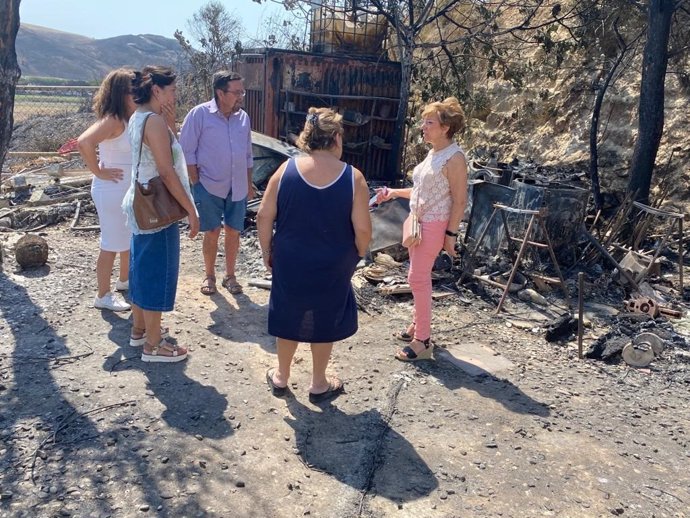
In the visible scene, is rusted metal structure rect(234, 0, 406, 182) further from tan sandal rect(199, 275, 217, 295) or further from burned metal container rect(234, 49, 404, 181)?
tan sandal rect(199, 275, 217, 295)

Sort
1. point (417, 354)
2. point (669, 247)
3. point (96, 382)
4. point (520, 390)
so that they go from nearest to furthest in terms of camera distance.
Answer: point (96, 382) → point (520, 390) → point (417, 354) → point (669, 247)

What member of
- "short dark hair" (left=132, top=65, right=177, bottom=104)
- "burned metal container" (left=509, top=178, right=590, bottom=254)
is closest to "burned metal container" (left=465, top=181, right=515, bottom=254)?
"burned metal container" (left=509, top=178, right=590, bottom=254)

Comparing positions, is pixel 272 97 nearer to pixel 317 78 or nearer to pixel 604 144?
pixel 317 78

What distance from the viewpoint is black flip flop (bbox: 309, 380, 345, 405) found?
3.80m

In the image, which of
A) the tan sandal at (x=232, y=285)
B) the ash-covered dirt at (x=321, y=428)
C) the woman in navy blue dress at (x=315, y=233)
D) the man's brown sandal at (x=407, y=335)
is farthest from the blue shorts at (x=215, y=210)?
the woman in navy blue dress at (x=315, y=233)

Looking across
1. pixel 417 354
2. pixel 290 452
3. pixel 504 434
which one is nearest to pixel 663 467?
pixel 504 434

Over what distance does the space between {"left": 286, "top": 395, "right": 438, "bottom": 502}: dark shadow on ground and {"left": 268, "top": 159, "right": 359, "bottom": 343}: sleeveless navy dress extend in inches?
20.9

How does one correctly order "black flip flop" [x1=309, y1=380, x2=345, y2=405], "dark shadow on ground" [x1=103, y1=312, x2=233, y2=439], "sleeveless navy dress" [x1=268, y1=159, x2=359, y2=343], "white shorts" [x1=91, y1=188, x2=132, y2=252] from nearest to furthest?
"sleeveless navy dress" [x1=268, y1=159, x2=359, y2=343] → "dark shadow on ground" [x1=103, y1=312, x2=233, y2=439] → "black flip flop" [x1=309, y1=380, x2=345, y2=405] → "white shorts" [x1=91, y1=188, x2=132, y2=252]

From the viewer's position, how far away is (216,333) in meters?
4.82

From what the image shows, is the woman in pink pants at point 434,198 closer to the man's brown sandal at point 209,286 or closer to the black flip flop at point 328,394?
the black flip flop at point 328,394

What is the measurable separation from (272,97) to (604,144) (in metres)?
5.72

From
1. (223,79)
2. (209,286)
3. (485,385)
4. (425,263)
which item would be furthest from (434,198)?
(209,286)

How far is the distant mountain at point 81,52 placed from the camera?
76625 mm

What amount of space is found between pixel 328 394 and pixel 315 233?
45.9 inches
